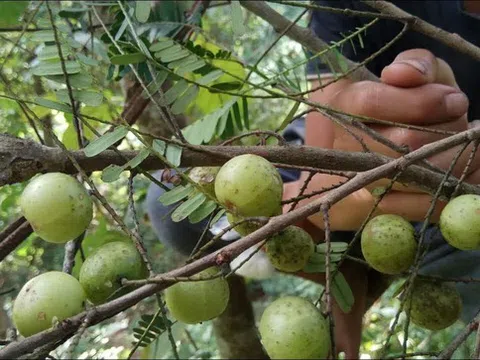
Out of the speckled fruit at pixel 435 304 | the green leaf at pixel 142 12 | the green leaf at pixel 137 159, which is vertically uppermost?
the green leaf at pixel 142 12

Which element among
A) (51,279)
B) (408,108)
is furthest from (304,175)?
(51,279)

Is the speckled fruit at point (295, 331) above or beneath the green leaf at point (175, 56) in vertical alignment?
beneath

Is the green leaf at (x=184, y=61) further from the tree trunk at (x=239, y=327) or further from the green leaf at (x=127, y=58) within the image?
the tree trunk at (x=239, y=327)

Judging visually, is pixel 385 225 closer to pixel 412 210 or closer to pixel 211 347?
pixel 412 210

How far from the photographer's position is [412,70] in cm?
73

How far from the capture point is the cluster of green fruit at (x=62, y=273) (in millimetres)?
393

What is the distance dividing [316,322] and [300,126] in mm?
999

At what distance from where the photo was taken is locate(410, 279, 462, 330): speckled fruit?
0.56 meters

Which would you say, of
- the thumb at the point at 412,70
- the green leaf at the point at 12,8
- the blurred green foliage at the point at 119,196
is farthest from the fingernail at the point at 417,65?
the green leaf at the point at 12,8

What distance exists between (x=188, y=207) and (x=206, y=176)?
0.07m

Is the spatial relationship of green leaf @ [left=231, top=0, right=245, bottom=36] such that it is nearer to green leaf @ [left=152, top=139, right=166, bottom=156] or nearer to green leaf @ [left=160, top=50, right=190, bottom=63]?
Result: green leaf @ [left=160, top=50, right=190, bottom=63]

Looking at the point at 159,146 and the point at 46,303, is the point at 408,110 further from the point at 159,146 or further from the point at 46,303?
the point at 46,303

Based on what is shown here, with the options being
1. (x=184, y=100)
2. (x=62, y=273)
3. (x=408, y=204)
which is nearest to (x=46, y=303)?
(x=62, y=273)

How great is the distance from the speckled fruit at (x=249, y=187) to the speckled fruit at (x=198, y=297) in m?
0.06
